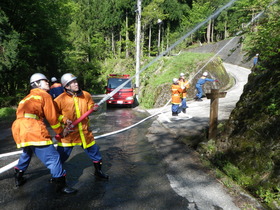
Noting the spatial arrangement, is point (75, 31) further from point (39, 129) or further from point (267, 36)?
point (267, 36)

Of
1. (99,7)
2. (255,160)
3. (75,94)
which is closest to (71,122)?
(75,94)

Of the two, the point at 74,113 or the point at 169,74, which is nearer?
the point at 74,113

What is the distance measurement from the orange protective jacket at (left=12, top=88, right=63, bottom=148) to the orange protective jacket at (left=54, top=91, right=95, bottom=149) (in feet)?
0.86

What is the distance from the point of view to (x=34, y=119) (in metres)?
3.13

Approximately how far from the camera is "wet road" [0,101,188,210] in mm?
2938

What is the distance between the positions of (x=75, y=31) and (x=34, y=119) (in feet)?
116

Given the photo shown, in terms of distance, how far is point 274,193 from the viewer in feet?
9.30

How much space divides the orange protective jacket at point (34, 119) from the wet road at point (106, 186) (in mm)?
839

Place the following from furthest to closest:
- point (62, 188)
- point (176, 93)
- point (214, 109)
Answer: point (176, 93) → point (214, 109) → point (62, 188)

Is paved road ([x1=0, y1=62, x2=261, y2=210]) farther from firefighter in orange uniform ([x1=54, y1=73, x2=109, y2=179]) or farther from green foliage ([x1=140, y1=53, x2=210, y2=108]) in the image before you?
green foliage ([x1=140, y1=53, x2=210, y2=108])

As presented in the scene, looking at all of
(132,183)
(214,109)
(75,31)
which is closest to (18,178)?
(132,183)

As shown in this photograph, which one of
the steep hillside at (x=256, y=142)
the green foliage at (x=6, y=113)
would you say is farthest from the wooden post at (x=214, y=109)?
the green foliage at (x=6, y=113)

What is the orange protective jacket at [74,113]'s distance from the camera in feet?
11.2

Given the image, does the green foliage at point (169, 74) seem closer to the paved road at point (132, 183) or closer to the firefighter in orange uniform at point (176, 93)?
the firefighter in orange uniform at point (176, 93)
